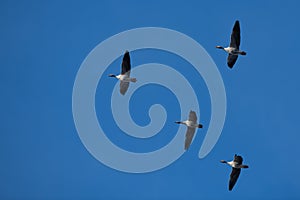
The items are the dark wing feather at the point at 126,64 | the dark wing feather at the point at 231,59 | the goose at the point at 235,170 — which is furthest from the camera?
the goose at the point at 235,170

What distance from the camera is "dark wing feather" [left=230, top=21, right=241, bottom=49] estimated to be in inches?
2336

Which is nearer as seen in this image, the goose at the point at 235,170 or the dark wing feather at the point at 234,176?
the goose at the point at 235,170

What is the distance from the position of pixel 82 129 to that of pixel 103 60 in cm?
276

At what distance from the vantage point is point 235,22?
5922 centimetres

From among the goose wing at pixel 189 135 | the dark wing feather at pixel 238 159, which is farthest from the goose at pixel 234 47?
the dark wing feather at pixel 238 159

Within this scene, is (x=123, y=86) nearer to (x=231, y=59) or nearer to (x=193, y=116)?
(x=193, y=116)

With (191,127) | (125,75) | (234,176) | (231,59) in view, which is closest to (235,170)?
(234,176)

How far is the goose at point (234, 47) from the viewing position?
59406 mm

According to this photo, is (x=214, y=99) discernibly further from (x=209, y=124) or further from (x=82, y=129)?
(x=82, y=129)

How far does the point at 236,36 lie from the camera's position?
59656mm

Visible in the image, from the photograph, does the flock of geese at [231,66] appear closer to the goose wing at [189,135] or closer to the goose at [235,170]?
the goose at [235,170]

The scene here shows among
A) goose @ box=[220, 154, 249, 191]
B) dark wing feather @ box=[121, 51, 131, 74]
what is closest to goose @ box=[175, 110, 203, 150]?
goose @ box=[220, 154, 249, 191]

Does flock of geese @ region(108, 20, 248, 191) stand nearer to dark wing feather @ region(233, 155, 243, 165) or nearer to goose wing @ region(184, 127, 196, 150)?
dark wing feather @ region(233, 155, 243, 165)

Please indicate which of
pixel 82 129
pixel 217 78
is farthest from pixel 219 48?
pixel 82 129
